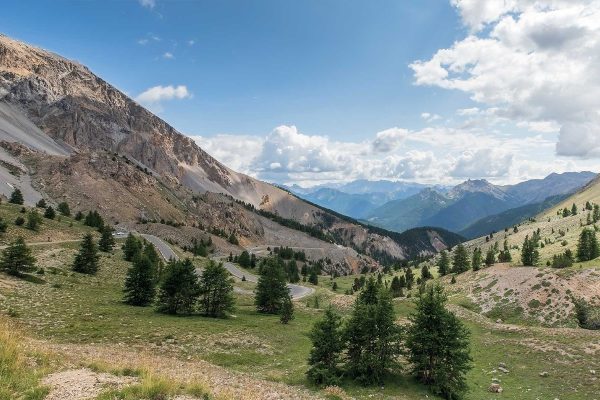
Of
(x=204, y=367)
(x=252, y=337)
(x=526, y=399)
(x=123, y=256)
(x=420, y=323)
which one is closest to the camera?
(x=204, y=367)

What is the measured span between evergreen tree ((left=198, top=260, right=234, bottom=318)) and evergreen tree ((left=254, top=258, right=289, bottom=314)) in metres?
10.1

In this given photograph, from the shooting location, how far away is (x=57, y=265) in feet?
→ 201

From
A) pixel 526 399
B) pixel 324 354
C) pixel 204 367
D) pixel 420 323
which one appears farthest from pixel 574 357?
pixel 204 367

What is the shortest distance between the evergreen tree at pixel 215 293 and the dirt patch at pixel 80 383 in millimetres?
34784

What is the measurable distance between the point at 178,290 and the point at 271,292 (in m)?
17.5

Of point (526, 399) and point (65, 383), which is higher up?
point (65, 383)

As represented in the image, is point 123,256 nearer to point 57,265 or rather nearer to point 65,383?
point 57,265

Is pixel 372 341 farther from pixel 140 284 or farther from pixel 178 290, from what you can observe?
pixel 140 284

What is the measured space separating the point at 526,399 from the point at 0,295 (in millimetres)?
48145

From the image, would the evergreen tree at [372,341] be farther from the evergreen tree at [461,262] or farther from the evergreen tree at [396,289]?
the evergreen tree at [461,262]

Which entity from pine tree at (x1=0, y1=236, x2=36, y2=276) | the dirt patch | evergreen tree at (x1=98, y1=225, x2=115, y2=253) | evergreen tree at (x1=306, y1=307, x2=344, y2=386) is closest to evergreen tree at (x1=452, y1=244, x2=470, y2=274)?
evergreen tree at (x1=306, y1=307, x2=344, y2=386)

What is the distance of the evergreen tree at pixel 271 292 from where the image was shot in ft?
209

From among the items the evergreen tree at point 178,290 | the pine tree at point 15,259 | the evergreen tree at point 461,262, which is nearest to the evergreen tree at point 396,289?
the evergreen tree at point 461,262

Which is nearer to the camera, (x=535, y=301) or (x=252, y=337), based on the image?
(x=252, y=337)
